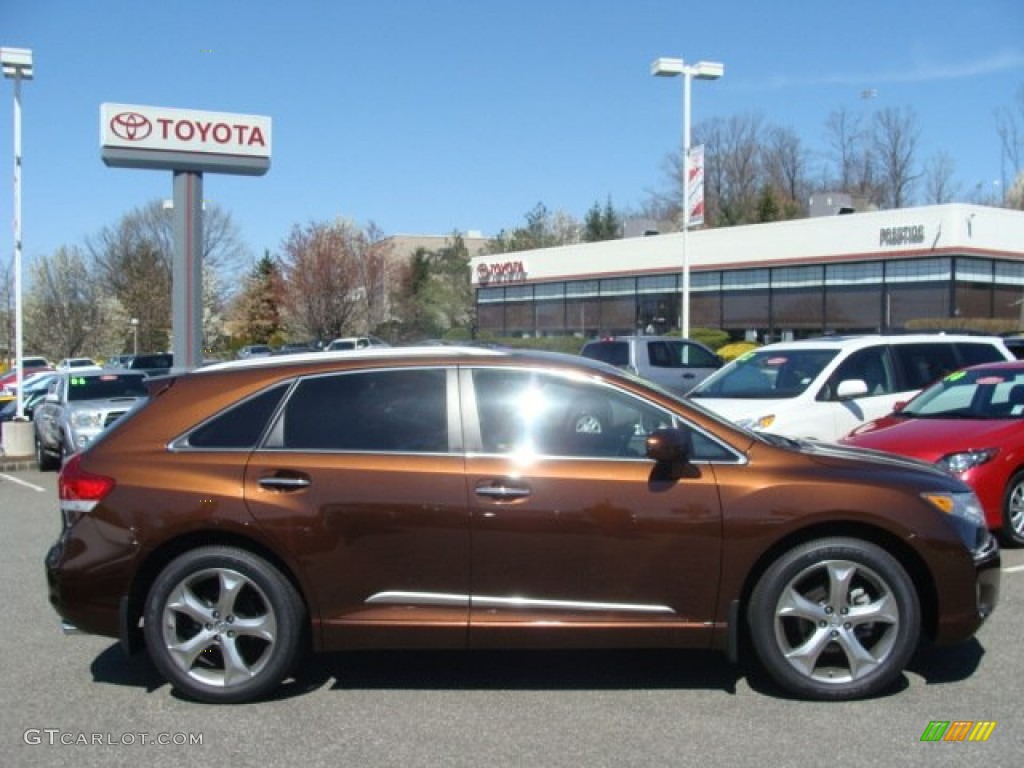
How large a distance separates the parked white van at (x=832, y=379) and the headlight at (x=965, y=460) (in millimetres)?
2082

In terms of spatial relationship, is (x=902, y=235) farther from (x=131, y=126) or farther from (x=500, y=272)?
(x=500, y=272)

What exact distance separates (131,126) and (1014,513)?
15.4m

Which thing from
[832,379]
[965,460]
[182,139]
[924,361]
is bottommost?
[965,460]

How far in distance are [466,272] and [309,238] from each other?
20.6m

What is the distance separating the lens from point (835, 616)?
4.98m

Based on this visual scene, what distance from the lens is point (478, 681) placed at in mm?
5410

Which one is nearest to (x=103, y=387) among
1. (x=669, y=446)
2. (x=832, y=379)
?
(x=832, y=379)

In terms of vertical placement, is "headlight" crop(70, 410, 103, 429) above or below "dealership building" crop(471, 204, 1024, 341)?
below

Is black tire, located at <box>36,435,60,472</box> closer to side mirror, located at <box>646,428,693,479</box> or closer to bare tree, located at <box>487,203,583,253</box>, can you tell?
side mirror, located at <box>646,428,693,479</box>

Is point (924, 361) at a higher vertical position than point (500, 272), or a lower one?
lower

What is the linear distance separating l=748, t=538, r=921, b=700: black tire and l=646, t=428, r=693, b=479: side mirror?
0.71 metres

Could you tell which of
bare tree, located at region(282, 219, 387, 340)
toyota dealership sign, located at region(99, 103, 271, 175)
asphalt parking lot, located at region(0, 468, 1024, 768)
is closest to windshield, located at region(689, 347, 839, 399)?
asphalt parking lot, located at region(0, 468, 1024, 768)

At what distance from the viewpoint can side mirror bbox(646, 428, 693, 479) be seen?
4855 mm

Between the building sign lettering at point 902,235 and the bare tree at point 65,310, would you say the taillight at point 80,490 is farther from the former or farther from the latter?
the bare tree at point 65,310
